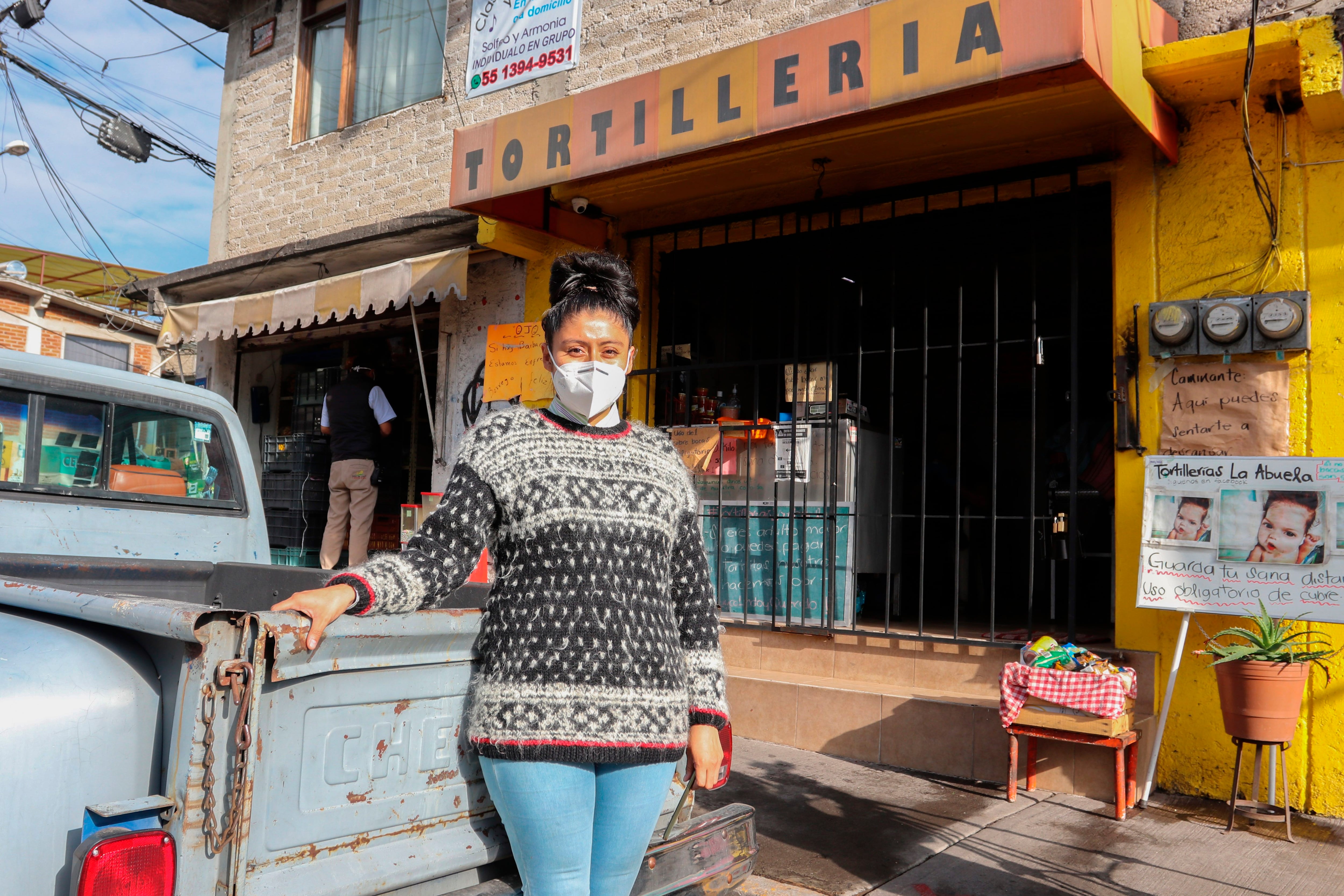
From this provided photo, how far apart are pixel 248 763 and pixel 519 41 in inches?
289

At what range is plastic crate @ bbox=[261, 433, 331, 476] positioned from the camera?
8914mm

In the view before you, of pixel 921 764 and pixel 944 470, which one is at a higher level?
pixel 944 470

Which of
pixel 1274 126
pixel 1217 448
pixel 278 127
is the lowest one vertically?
pixel 1217 448

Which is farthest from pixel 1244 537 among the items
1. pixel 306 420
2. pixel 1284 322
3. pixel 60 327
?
pixel 60 327

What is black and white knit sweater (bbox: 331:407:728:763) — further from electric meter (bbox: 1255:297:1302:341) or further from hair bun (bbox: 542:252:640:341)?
electric meter (bbox: 1255:297:1302:341)

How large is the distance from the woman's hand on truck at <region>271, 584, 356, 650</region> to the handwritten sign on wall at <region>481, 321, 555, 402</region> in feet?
18.1

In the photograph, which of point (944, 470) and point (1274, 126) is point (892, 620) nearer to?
point (944, 470)

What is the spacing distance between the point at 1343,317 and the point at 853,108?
2.50m

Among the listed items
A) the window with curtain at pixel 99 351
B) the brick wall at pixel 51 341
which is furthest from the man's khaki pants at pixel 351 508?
the window with curtain at pixel 99 351

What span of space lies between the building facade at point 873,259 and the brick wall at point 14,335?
16.1 meters

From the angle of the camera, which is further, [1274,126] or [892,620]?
[892,620]

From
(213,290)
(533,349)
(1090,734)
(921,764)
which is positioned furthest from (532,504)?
(213,290)

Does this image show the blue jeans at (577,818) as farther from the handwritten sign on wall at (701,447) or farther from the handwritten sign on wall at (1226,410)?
the handwritten sign on wall at (701,447)

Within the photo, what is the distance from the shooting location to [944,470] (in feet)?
27.3
